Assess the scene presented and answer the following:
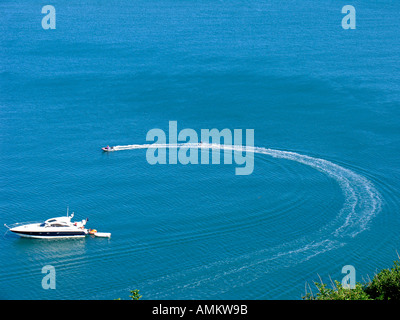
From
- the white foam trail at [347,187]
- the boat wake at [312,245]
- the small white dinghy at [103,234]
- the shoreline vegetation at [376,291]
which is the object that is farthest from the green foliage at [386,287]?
the small white dinghy at [103,234]

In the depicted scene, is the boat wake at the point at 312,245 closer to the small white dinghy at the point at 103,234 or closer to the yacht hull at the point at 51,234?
the small white dinghy at the point at 103,234

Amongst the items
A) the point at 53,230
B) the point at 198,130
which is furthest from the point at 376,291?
the point at 198,130

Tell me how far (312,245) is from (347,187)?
1198 cm

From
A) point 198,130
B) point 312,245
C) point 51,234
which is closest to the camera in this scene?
point 312,245

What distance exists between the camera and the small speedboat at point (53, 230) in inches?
2037

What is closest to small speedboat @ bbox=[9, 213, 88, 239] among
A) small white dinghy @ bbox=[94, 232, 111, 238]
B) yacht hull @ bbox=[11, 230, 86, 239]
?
yacht hull @ bbox=[11, 230, 86, 239]

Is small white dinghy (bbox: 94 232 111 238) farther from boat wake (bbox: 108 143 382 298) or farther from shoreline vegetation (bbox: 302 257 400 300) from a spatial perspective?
shoreline vegetation (bbox: 302 257 400 300)

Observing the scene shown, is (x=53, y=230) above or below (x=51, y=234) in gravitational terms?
above

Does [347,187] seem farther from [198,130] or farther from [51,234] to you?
[51,234]

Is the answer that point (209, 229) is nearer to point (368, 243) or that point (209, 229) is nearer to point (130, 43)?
point (368, 243)

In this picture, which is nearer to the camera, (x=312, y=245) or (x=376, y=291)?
(x=376, y=291)

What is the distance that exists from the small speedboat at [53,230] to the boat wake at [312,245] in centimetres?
1079

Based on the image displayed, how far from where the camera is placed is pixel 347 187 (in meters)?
58.9
